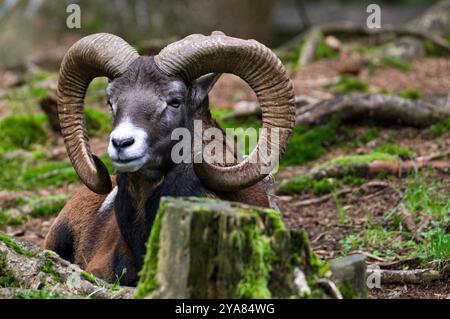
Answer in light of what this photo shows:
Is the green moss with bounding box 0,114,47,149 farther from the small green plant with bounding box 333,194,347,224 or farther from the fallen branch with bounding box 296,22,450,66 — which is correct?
the fallen branch with bounding box 296,22,450,66

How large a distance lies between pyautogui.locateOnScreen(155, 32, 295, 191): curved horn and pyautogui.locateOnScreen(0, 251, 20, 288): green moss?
2111 millimetres

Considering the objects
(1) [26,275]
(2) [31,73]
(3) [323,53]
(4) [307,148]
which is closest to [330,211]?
(4) [307,148]

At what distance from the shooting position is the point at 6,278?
6711mm

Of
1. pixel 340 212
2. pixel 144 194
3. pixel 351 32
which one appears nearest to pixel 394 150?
pixel 340 212

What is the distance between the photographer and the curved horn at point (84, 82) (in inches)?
329

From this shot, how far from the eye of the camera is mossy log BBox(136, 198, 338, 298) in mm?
5367

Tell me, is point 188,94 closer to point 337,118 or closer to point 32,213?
point 32,213

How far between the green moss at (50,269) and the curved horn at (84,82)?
1932 millimetres

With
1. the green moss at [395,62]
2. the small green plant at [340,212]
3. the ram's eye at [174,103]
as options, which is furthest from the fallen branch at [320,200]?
the green moss at [395,62]

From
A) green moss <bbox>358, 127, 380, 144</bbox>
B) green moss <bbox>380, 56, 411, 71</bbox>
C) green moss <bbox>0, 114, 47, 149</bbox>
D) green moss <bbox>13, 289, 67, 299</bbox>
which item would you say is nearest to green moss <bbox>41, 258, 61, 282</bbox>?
green moss <bbox>13, 289, 67, 299</bbox>

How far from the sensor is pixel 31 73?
67.8ft

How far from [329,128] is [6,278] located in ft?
24.7

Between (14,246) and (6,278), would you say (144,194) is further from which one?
(6,278)
